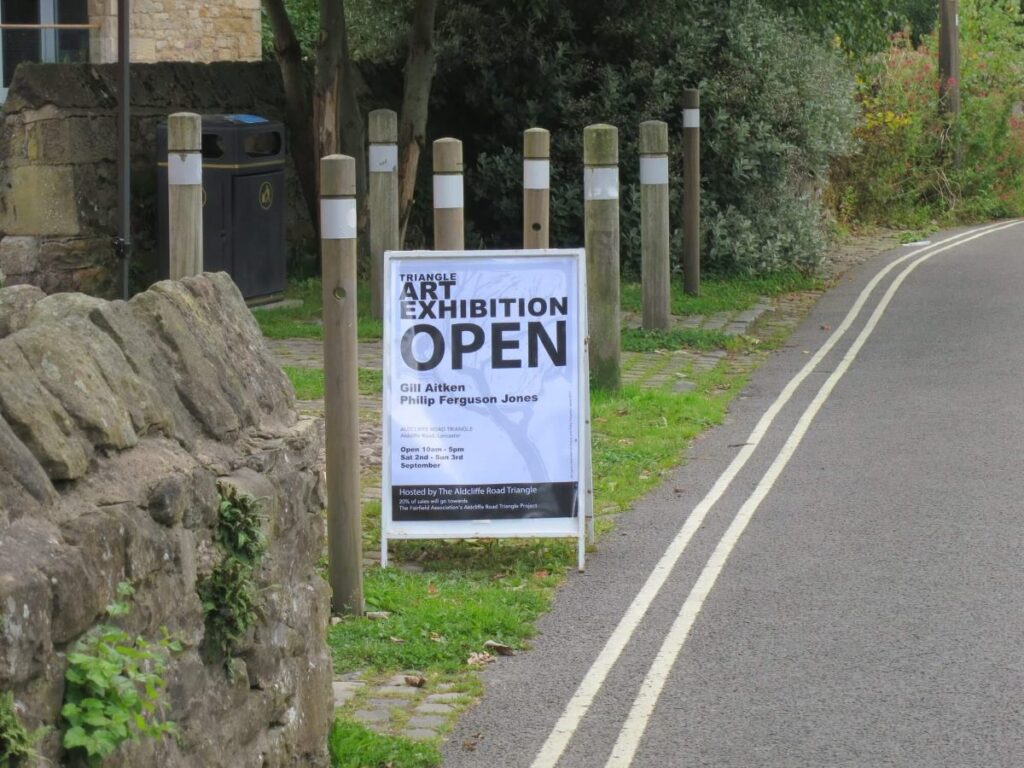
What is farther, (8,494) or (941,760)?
(941,760)

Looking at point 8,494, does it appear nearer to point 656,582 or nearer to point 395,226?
point 656,582

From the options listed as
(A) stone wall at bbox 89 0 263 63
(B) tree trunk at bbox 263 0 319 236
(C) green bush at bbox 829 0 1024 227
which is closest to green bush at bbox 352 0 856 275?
(B) tree trunk at bbox 263 0 319 236

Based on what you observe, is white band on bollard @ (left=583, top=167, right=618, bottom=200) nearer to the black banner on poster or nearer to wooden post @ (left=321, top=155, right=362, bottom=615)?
the black banner on poster

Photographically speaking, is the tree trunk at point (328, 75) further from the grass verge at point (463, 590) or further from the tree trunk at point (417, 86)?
the grass verge at point (463, 590)

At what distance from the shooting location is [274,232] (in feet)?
51.1

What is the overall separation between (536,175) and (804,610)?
3.33m

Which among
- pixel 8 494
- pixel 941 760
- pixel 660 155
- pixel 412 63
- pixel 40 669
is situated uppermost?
pixel 412 63

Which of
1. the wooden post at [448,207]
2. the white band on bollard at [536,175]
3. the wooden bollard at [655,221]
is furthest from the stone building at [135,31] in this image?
the wooden post at [448,207]

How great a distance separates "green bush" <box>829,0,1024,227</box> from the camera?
26.3 m

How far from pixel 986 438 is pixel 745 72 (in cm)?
943

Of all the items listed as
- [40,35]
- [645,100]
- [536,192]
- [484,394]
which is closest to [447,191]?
[536,192]

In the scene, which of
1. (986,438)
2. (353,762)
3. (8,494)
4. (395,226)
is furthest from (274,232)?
(8,494)

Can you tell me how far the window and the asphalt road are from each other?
12.6 meters

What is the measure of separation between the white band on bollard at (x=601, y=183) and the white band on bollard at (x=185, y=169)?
2339mm
